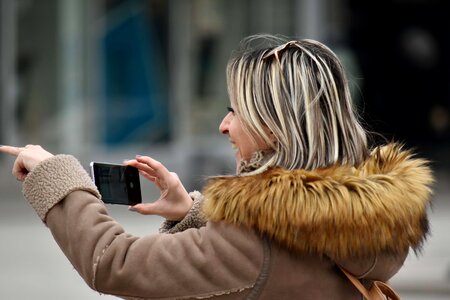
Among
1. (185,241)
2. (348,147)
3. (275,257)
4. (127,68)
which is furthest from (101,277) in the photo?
(127,68)

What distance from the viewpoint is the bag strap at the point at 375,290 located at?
244 cm

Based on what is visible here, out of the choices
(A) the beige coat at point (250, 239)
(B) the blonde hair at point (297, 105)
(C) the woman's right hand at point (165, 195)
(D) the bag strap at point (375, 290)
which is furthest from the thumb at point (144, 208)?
(D) the bag strap at point (375, 290)

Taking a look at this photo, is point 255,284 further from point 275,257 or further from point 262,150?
point 262,150

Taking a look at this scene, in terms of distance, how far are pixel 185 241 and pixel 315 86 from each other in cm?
44

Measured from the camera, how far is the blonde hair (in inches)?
96.5

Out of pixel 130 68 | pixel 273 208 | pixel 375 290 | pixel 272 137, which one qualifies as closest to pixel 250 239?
pixel 273 208

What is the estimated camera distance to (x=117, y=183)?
2691 millimetres

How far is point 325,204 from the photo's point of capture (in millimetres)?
2367

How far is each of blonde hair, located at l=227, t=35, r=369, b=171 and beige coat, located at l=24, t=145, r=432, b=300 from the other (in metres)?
0.06

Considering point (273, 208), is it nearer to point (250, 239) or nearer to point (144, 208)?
point (250, 239)

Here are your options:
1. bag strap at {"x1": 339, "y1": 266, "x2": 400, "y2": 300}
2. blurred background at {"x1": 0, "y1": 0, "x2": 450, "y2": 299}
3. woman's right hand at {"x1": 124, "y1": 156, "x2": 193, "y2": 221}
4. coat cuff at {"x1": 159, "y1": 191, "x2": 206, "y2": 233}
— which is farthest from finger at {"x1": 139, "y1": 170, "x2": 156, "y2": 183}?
blurred background at {"x1": 0, "y1": 0, "x2": 450, "y2": 299}

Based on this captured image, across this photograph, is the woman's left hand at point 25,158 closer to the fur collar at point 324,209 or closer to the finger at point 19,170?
the finger at point 19,170

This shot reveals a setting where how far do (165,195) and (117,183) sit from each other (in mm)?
152

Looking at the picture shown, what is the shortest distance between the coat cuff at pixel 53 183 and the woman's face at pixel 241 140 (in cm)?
32
